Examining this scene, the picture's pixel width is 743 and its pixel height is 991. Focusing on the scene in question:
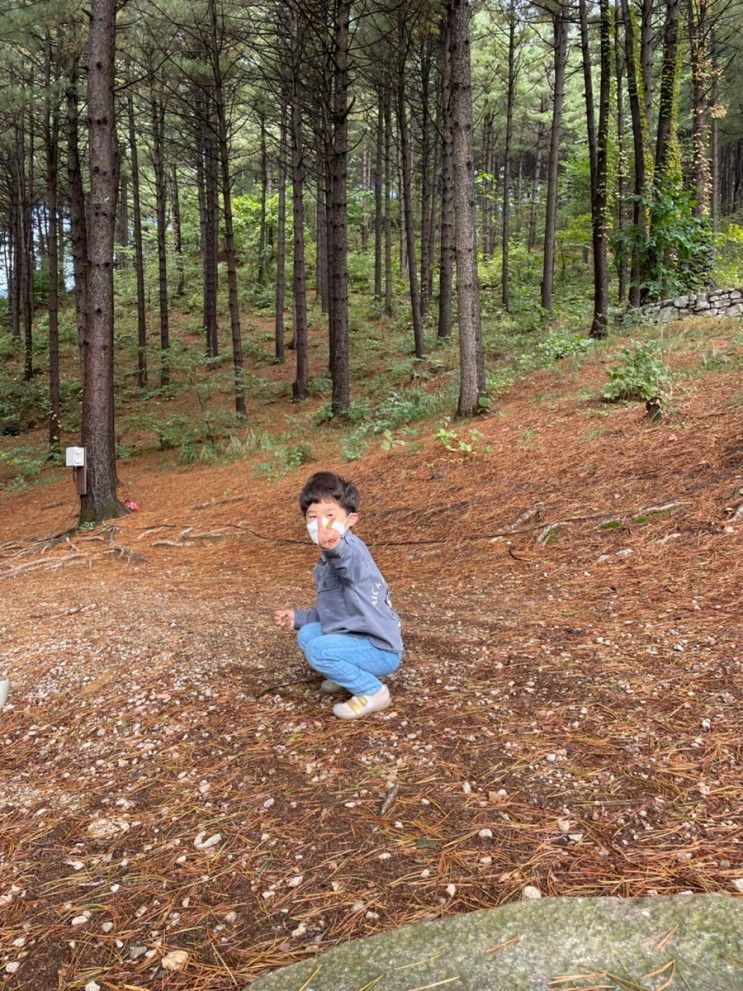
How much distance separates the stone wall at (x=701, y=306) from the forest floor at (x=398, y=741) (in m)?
6.86

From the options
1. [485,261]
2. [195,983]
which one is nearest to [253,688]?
[195,983]

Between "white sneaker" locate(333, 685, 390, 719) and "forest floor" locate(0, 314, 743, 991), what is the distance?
58 mm

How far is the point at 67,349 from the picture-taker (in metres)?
24.9

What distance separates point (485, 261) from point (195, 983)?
33669 mm

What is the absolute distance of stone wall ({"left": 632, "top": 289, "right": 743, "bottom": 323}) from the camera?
1103 centimetres

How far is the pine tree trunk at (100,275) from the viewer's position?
7.15 meters

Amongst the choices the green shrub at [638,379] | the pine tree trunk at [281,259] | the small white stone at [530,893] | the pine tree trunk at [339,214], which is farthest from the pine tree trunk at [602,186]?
the small white stone at [530,893]

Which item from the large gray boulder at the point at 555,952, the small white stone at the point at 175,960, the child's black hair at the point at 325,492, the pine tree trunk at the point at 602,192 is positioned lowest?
the small white stone at the point at 175,960

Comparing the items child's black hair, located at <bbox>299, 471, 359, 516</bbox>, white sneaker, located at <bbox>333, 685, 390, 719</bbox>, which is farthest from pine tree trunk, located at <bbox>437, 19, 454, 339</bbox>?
white sneaker, located at <bbox>333, 685, 390, 719</bbox>

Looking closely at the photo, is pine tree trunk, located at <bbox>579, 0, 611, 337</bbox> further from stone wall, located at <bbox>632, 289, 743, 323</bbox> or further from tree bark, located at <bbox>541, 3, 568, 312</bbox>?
tree bark, located at <bbox>541, 3, 568, 312</bbox>

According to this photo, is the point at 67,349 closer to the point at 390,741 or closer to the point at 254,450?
the point at 254,450

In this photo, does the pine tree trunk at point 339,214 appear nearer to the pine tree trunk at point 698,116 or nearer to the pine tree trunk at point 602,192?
the pine tree trunk at point 602,192

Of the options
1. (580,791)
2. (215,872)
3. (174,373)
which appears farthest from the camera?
(174,373)

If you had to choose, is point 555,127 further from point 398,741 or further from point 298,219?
point 398,741
